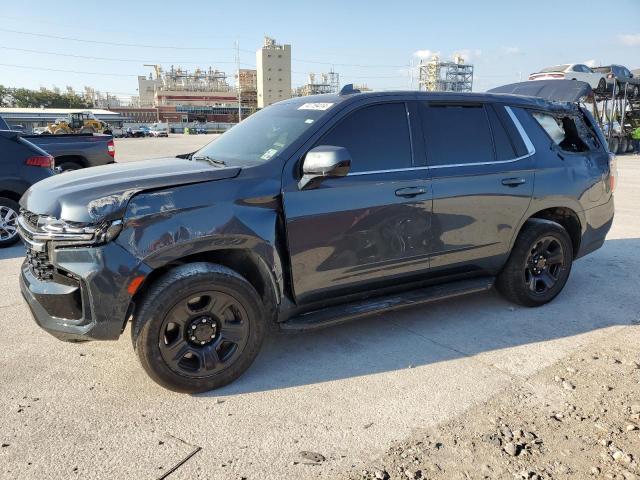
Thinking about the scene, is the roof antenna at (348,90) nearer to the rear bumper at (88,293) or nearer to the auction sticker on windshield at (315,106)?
the auction sticker on windshield at (315,106)

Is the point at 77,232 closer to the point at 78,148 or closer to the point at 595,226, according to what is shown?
the point at 595,226

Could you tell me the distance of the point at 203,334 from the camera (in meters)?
3.13

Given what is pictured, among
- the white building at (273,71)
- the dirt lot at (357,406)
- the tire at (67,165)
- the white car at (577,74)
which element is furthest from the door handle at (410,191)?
the white building at (273,71)

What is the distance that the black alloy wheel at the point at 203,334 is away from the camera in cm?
305

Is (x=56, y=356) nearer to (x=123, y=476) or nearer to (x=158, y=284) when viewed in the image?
(x=158, y=284)

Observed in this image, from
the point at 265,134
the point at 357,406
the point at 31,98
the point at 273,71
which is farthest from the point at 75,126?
the point at 273,71

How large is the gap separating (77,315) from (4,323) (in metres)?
1.78

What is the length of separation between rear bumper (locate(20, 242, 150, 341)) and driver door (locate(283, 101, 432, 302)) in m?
1.06

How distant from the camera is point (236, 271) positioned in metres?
3.33

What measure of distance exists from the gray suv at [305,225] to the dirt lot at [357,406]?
1.10 ft

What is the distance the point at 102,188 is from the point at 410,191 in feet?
6.94

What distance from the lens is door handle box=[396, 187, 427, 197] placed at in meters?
3.68

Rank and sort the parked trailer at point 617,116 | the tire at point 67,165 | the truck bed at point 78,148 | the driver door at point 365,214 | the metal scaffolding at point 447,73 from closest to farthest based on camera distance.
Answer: the driver door at point 365,214 → the truck bed at point 78,148 → the tire at point 67,165 → the parked trailer at point 617,116 → the metal scaffolding at point 447,73

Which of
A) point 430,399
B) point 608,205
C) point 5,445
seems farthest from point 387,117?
point 5,445
